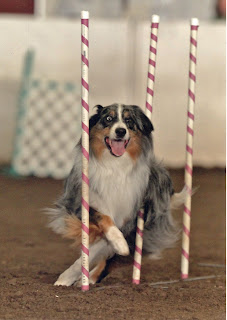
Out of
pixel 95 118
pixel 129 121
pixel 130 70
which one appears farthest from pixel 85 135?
pixel 130 70

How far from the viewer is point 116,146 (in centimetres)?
486

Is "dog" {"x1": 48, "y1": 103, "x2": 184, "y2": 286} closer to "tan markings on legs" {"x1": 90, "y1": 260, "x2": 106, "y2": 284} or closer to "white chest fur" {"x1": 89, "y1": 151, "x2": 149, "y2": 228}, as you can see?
"white chest fur" {"x1": 89, "y1": 151, "x2": 149, "y2": 228}

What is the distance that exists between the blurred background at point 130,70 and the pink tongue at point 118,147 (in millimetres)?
6134

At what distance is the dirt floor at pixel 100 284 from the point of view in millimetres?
4656

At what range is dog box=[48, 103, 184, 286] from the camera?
4.86 m

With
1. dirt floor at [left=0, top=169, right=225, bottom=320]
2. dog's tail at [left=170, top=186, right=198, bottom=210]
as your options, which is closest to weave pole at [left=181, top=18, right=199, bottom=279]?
dog's tail at [left=170, top=186, right=198, bottom=210]

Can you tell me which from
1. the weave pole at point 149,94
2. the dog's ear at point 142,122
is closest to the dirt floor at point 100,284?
the weave pole at point 149,94

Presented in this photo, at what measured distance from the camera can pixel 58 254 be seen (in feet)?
21.6

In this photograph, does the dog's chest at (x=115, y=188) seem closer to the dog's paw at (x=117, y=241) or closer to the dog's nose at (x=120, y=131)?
the dog's paw at (x=117, y=241)

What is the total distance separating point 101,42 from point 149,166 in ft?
21.1

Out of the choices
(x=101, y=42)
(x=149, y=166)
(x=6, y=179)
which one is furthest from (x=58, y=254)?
(x=101, y=42)

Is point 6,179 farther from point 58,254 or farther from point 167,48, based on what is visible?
point 58,254

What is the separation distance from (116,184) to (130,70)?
6.45 meters

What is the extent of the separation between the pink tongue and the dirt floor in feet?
2.73
